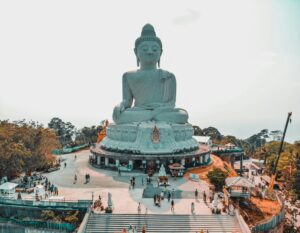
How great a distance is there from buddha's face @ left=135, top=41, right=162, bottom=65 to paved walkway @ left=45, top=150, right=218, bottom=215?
12418 mm

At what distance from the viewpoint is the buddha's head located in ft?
117

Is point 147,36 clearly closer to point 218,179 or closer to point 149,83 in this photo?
point 149,83

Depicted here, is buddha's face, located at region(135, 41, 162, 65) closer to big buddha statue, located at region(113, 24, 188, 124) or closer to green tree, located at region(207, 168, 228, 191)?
big buddha statue, located at region(113, 24, 188, 124)

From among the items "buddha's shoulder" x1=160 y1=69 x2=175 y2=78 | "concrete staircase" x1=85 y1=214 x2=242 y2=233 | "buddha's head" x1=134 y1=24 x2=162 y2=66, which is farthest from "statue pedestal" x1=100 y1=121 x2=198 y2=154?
"concrete staircase" x1=85 y1=214 x2=242 y2=233

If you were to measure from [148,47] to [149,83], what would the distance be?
3.80 meters

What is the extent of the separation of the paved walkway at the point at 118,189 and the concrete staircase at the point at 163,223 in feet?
2.04

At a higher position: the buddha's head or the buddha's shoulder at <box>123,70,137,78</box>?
the buddha's head

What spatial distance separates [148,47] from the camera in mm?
35688

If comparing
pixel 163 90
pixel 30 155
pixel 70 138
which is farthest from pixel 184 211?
pixel 70 138

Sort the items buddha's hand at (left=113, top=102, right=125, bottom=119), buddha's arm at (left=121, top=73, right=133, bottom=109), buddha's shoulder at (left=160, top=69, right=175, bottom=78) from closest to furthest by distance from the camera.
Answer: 1. buddha's hand at (left=113, top=102, right=125, bottom=119)
2. buddha's shoulder at (left=160, top=69, right=175, bottom=78)
3. buddha's arm at (left=121, top=73, right=133, bottom=109)

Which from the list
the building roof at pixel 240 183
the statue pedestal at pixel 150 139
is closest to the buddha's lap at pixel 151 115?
the statue pedestal at pixel 150 139

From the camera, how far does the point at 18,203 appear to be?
2014 cm

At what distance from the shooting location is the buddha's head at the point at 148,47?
35.7 meters

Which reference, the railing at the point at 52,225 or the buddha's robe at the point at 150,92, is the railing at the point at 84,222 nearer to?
the railing at the point at 52,225
